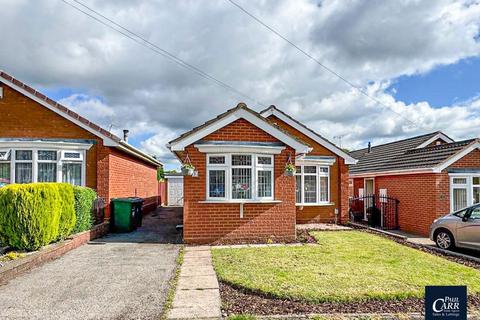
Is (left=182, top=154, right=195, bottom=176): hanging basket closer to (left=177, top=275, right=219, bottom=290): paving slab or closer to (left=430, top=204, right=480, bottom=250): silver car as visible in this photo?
(left=177, top=275, right=219, bottom=290): paving slab

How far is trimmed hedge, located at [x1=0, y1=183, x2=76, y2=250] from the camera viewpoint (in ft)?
26.1

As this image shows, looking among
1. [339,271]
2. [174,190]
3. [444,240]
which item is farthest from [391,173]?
[174,190]

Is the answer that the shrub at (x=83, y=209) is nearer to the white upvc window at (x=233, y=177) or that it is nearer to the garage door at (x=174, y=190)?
the white upvc window at (x=233, y=177)

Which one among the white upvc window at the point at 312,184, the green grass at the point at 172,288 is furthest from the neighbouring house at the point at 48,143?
the white upvc window at the point at 312,184

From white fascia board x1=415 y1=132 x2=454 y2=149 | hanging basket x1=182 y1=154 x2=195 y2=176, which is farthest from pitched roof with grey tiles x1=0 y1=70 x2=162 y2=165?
white fascia board x1=415 y1=132 x2=454 y2=149

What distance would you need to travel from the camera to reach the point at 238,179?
10469mm

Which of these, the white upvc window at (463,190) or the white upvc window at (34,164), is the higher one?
the white upvc window at (34,164)

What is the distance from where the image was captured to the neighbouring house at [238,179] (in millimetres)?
10297

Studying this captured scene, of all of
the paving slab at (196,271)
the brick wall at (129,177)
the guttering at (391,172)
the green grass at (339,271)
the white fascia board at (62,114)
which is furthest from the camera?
the brick wall at (129,177)

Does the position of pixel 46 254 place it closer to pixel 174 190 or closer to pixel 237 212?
pixel 237 212

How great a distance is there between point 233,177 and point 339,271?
436 cm

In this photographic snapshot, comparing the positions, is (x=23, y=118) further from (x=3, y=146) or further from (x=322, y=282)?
(x=322, y=282)

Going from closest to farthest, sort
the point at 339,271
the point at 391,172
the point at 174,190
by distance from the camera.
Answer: the point at 339,271, the point at 391,172, the point at 174,190

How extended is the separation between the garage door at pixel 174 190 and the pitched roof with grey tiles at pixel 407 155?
629 inches
